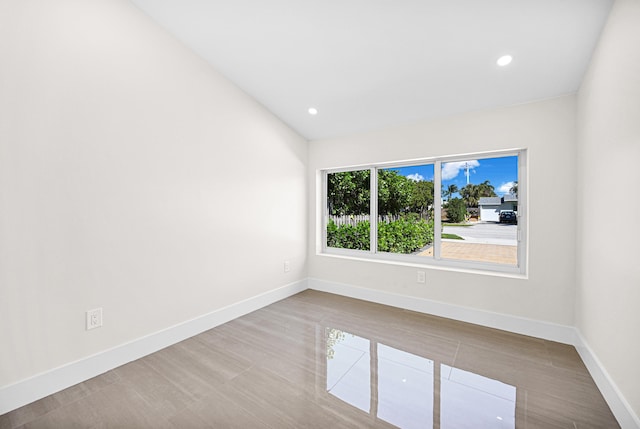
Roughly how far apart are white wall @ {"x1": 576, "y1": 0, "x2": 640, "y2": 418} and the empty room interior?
19 millimetres

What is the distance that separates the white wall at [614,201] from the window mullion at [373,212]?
6.53 ft

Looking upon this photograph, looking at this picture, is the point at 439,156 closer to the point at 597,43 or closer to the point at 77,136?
the point at 597,43

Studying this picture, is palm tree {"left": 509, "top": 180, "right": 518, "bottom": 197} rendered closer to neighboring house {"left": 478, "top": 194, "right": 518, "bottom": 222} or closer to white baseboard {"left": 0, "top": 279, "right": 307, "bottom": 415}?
neighboring house {"left": 478, "top": 194, "right": 518, "bottom": 222}

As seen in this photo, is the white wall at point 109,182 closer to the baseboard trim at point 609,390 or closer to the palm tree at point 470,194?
the palm tree at point 470,194

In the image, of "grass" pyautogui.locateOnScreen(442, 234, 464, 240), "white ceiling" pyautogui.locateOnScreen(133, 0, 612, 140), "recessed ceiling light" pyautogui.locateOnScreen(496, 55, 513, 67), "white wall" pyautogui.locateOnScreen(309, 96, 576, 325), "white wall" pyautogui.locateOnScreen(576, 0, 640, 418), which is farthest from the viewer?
"grass" pyautogui.locateOnScreen(442, 234, 464, 240)

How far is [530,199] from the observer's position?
2480 millimetres

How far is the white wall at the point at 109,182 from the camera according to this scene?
1617mm

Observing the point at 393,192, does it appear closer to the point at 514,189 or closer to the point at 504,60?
the point at 514,189

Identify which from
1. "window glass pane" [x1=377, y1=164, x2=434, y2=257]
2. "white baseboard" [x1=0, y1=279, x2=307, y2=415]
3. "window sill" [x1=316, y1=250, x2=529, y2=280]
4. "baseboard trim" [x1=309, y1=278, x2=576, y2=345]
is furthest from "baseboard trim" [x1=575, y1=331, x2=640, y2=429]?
"white baseboard" [x1=0, y1=279, x2=307, y2=415]

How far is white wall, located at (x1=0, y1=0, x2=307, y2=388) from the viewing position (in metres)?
1.62

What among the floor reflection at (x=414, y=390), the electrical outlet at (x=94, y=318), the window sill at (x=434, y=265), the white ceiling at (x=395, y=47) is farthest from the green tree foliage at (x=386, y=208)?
the electrical outlet at (x=94, y=318)

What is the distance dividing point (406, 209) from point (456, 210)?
0.57 meters

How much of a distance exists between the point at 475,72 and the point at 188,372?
A: 3.23 meters

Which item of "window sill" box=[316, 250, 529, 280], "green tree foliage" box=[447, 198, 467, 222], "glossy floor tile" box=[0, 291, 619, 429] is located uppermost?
"green tree foliage" box=[447, 198, 467, 222]
